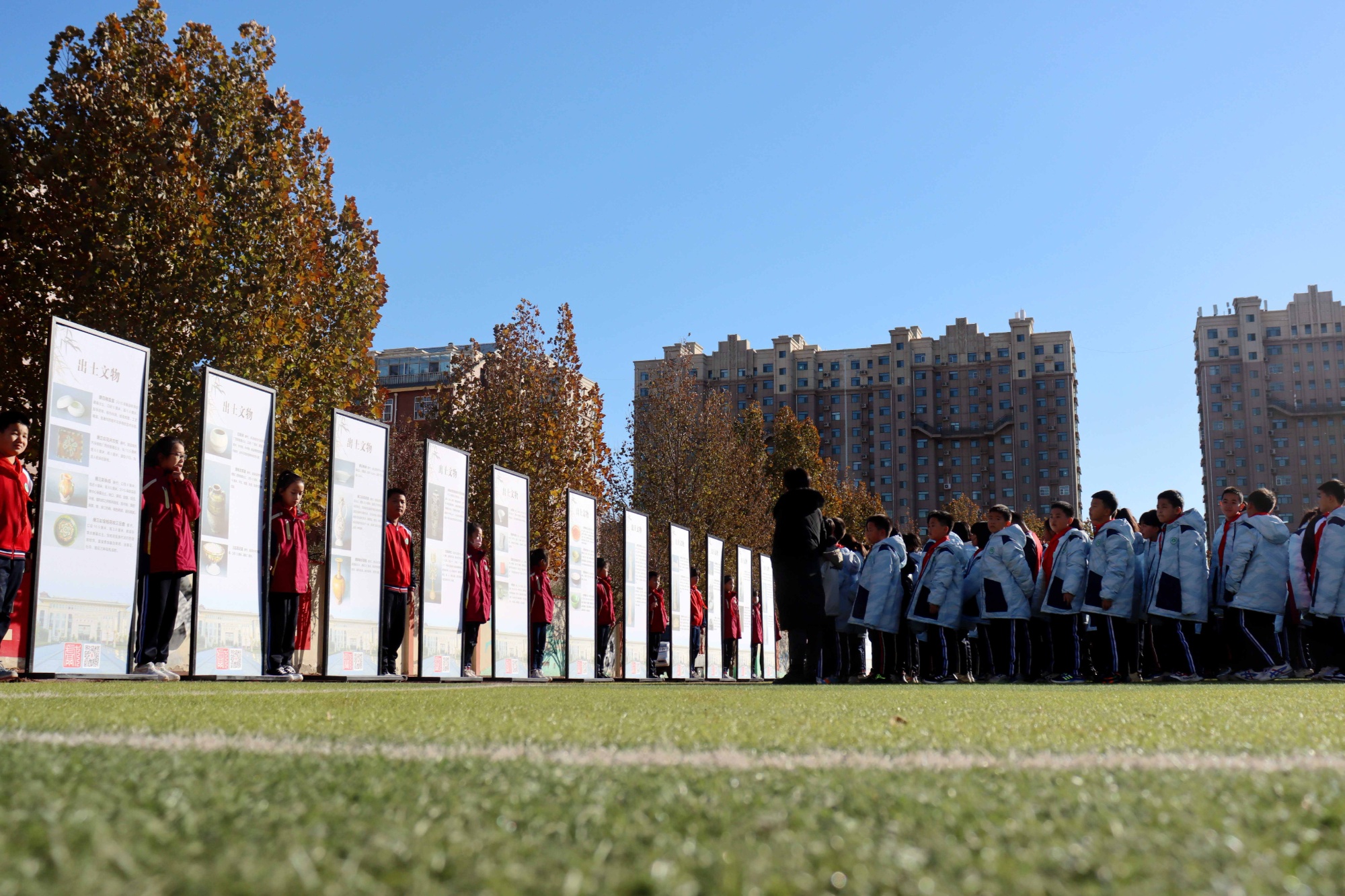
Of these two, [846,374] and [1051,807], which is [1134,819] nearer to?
[1051,807]

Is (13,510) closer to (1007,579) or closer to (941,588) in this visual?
(941,588)

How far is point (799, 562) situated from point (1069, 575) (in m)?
2.99

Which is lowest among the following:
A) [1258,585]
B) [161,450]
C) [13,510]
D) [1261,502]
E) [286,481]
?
[1258,585]

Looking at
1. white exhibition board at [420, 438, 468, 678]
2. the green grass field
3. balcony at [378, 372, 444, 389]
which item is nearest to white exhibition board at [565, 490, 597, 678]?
white exhibition board at [420, 438, 468, 678]

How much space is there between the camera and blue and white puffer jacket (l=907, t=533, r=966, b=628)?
1201 cm

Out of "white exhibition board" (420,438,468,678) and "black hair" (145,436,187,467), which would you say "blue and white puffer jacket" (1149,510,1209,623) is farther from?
"black hair" (145,436,187,467)

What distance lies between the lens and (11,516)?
7805mm

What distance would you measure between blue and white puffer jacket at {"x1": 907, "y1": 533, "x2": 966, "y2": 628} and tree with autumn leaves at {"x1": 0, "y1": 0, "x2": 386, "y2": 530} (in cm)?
895

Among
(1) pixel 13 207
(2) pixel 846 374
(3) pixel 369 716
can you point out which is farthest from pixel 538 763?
(2) pixel 846 374

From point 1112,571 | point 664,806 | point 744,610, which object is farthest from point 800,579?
point 744,610

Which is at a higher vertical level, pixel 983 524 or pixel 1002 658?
pixel 983 524

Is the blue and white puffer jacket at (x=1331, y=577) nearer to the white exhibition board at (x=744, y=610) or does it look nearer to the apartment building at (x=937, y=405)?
the white exhibition board at (x=744, y=610)

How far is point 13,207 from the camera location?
14.9 metres

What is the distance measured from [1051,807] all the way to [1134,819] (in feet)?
0.49
